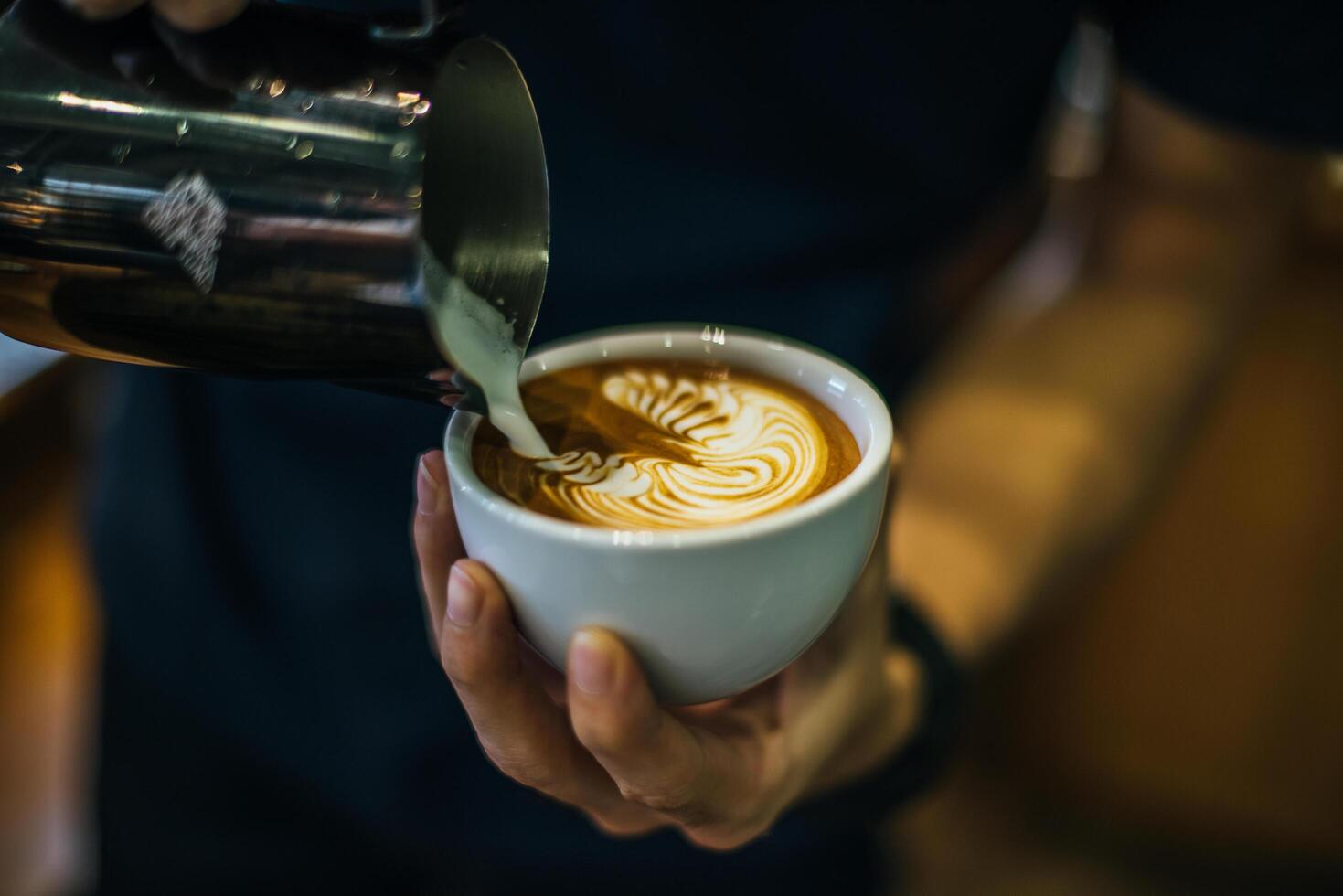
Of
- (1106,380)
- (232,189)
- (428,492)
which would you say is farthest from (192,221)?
(1106,380)

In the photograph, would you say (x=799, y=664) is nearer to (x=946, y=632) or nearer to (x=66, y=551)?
(x=946, y=632)

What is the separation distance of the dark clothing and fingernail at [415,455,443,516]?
1.34 ft

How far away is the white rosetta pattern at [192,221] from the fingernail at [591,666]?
0.95 feet

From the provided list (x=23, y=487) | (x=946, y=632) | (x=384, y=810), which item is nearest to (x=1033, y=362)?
(x=946, y=632)

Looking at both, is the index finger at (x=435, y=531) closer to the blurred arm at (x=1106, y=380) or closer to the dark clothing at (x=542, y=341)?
the dark clothing at (x=542, y=341)

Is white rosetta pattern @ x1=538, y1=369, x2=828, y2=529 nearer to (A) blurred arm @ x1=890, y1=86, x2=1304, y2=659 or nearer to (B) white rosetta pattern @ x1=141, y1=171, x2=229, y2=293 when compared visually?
(B) white rosetta pattern @ x1=141, y1=171, x2=229, y2=293

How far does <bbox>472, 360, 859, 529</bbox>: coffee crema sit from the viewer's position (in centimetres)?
71

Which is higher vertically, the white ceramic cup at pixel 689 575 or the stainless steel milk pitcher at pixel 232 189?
the stainless steel milk pitcher at pixel 232 189

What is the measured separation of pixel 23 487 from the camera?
7.59 feet

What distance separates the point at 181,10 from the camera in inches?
23.3

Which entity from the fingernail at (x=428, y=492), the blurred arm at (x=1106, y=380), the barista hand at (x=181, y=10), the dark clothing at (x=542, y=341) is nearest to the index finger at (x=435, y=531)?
the fingernail at (x=428, y=492)

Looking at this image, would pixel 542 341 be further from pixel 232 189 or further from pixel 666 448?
pixel 232 189

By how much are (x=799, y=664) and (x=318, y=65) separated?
1.71ft

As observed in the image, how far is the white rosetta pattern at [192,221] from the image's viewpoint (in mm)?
578
